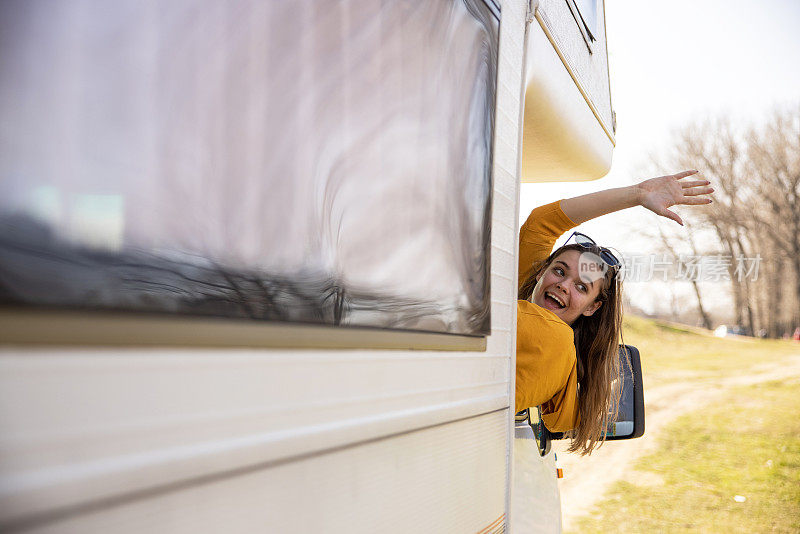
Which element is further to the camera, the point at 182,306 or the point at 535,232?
the point at 535,232

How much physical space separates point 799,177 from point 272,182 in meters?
19.6

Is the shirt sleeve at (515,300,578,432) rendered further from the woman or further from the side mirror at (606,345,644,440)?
the side mirror at (606,345,644,440)

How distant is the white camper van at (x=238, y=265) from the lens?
2.04ft

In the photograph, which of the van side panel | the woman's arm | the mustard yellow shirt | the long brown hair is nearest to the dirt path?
the long brown hair

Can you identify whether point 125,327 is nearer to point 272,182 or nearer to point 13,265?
point 13,265

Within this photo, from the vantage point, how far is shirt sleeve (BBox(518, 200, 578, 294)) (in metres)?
2.92

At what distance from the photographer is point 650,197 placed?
8.55ft

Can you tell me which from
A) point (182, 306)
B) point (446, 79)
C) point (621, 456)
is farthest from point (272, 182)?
point (621, 456)

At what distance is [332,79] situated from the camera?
1006mm

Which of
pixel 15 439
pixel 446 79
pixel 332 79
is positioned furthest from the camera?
pixel 446 79

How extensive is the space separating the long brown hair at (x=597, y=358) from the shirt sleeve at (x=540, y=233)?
0.04 meters

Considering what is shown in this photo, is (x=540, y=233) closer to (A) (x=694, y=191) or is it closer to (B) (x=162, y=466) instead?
(A) (x=694, y=191)

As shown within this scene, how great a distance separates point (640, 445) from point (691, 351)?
21.2ft

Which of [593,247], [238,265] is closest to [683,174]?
[593,247]
